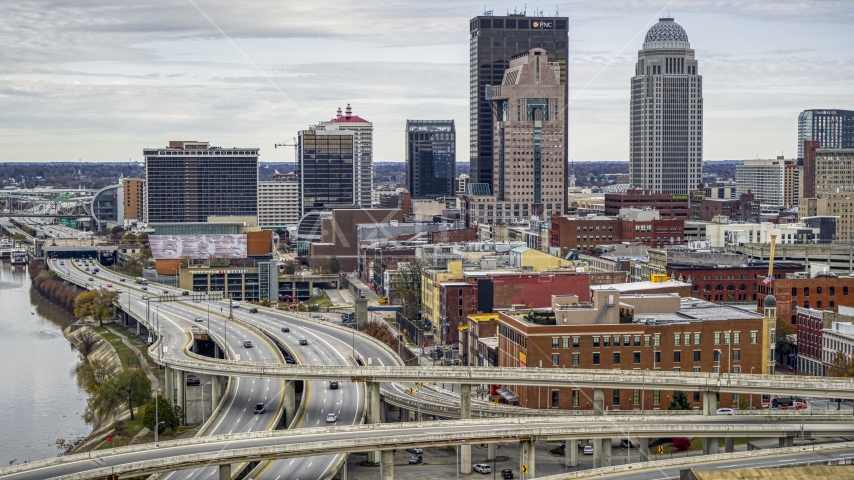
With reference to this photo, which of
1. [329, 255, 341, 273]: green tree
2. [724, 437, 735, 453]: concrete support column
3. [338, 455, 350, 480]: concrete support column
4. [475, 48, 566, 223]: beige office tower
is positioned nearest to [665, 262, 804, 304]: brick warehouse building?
[724, 437, 735, 453]: concrete support column

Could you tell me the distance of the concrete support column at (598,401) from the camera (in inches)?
2465

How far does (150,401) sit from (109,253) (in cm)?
10436

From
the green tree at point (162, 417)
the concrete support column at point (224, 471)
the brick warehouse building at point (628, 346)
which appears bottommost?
the green tree at point (162, 417)

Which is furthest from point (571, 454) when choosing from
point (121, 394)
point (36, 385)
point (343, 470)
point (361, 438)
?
point (36, 385)

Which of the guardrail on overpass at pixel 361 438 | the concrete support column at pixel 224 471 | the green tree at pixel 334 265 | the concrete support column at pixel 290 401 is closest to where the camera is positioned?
the guardrail on overpass at pixel 361 438

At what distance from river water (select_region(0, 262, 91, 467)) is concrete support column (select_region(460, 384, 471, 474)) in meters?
21.0

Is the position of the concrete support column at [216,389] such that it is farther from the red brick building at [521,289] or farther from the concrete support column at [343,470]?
the red brick building at [521,289]

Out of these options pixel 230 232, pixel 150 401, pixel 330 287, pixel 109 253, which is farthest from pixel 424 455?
pixel 109 253

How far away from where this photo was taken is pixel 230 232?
157500mm

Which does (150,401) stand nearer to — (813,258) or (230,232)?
(813,258)

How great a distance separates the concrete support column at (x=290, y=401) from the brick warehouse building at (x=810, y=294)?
37163mm

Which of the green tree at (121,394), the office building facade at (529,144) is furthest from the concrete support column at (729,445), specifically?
the office building facade at (529,144)

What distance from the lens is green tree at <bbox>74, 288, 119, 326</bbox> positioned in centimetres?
11769

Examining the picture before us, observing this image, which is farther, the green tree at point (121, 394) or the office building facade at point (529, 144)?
the office building facade at point (529, 144)
